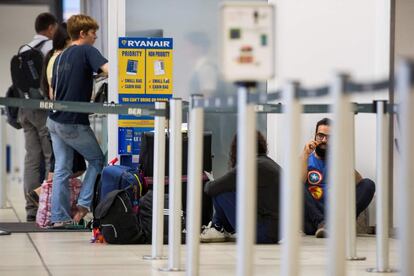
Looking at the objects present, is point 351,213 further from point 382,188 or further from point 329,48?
point 329,48

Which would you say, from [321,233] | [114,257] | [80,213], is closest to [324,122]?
[321,233]

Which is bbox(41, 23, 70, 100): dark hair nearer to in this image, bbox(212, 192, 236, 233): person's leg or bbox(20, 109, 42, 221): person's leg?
bbox(20, 109, 42, 221): person's leg

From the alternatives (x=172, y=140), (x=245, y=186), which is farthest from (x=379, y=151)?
(x=245, y=186)

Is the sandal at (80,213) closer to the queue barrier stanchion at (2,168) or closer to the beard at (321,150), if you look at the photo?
the beard at (321,150)

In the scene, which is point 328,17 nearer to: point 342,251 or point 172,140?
point 172,140

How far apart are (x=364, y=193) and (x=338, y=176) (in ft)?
15.5

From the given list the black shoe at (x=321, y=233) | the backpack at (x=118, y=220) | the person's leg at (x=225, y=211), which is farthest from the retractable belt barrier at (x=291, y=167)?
the black shoe at (x=321, y=233)

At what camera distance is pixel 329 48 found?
30.7ft

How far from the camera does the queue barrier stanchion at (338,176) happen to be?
160 inches

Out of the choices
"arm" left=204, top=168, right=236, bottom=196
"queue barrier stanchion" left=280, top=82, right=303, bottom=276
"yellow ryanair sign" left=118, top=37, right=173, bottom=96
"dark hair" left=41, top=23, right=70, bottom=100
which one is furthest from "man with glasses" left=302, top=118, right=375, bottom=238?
"queue barrier stanchion" left=280, top=82, right=303, bottom=276

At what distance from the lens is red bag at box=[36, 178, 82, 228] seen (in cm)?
905

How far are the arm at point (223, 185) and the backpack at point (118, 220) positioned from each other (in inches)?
23.1

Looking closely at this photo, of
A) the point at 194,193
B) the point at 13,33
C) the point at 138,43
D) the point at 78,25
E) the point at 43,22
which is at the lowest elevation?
the point at 194,193

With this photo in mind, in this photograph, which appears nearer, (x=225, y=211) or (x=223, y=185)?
(x=223, y=185)
